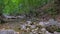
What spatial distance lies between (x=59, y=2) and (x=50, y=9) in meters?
0.88

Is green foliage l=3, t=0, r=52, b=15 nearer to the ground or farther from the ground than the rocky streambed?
nearer to the ground

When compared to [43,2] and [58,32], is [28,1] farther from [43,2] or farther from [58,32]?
[58,32]

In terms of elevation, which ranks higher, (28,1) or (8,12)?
(28,1)

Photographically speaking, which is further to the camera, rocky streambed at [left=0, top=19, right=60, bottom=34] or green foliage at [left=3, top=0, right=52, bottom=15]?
green foliage at [left=3, top=0, right=52, bottom=15]

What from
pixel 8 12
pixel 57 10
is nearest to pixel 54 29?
pixel 57 10

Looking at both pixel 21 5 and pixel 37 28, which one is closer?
pixel 37 28

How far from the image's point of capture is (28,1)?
1706cm

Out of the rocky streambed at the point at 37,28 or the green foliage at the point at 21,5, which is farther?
the green foliage at the point at 21,5

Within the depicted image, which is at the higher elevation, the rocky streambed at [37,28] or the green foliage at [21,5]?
the rocky streambed at [37,28]

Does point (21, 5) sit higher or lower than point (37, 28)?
lower

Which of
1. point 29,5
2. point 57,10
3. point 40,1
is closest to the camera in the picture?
point 57,10

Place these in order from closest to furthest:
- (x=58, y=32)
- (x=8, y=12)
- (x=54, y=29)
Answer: (x=58, y=32) → (x=54, y=29) → (x=8, y=12)

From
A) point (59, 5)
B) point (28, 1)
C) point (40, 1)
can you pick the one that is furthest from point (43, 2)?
point (59, 5)

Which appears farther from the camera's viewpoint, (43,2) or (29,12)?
(43,2)
